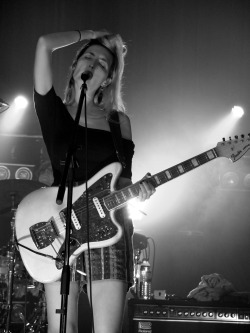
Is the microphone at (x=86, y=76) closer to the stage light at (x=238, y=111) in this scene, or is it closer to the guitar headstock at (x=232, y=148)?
the guitar headstock at (x=232, y=148)

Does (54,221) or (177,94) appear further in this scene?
(177,94)

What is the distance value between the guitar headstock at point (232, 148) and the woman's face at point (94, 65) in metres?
1.03

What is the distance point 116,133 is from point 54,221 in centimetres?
63

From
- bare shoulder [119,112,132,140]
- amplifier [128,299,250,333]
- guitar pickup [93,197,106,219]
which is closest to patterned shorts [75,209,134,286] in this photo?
guitar pickup [93,197,106,219]

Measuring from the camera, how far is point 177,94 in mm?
8711

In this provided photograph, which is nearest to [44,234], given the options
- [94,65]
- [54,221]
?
[54,221]

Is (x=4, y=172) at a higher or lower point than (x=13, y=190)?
higher

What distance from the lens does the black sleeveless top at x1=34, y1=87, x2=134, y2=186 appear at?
8.76 ft

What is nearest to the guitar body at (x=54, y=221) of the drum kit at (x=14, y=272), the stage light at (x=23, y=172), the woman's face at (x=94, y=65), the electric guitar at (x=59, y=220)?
the electric guitar at (x=59, y=220)

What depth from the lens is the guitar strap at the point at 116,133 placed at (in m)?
2.70

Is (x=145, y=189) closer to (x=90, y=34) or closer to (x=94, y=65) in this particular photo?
(x=94, y=65)

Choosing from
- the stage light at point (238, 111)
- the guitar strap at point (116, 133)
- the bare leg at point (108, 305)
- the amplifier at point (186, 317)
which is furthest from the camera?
the stage light at point (238, 111)

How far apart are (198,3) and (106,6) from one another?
4.94 feet

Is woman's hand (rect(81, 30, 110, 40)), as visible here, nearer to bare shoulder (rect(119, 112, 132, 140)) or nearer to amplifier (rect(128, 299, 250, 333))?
bare shoulder (rect(119, 112, 132, 140))
